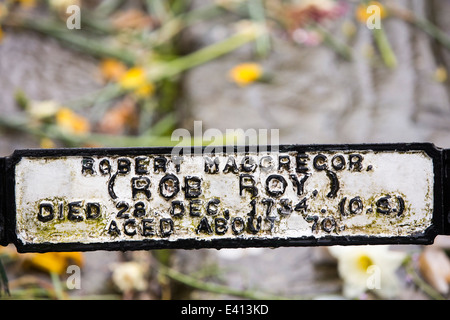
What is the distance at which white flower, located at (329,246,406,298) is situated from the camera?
580 millimetres

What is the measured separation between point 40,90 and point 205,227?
2.45ft

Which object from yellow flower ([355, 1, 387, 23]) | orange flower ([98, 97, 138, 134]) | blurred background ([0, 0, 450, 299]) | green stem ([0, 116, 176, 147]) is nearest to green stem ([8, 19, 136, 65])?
blurred background ([0, 0, 450, 299])

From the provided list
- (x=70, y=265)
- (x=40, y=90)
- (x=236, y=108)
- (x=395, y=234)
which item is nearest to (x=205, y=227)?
(x=395, y=234)

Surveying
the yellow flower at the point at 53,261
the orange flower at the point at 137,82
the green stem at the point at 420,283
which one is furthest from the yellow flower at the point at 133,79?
the green stem at the point at 420,283

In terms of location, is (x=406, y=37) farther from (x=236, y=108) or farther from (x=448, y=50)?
(x=236, y=108)

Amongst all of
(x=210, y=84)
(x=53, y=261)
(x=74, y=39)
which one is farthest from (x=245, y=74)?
(x=53, y=261)

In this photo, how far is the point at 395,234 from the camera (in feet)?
1.40

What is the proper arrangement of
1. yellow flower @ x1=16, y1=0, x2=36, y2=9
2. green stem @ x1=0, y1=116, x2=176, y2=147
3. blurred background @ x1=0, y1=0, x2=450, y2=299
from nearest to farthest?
blurred background @ x1=0, y1=0, x2=450, y2=299, green stem @ x1=0, y1=116, x2=176, y2=147, yellow flower @ x1=16, y1=0, x2=36, y2=9

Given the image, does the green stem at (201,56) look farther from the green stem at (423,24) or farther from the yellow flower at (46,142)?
the green stem at (423,24)

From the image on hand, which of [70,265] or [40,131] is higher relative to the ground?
[40,131]

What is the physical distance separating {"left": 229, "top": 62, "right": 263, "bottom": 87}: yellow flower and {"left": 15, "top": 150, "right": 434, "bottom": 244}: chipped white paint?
0.56 meters

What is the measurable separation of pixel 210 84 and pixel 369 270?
55 centimetres

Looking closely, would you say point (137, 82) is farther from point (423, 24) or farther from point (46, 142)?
point (423, 24)

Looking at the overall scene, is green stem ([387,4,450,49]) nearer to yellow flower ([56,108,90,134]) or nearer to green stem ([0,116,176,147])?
green stem ([0,116,176,147])
